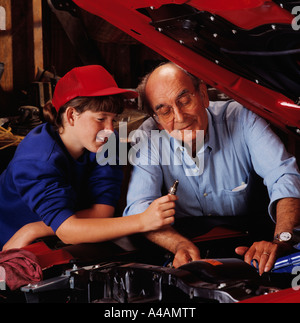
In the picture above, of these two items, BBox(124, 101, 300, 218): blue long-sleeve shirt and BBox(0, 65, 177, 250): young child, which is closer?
BBox(0, 65, 177, 250): young child

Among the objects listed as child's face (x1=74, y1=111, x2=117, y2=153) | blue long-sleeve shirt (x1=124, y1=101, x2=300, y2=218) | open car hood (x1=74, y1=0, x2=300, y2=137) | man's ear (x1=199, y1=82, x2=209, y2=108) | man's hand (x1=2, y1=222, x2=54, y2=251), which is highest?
open car hood (x1=74, y1=0, x2=300, y2=137)

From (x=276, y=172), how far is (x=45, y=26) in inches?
77.4

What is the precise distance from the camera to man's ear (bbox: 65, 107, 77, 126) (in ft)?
5.03

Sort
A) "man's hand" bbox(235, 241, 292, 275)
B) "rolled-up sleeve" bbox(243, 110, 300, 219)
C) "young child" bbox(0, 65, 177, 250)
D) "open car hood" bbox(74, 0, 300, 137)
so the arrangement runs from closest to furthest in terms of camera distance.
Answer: "open car hood" bbox(74, 0, 300, 137) < "man's hand" bbox(235, 241, 292, 275) < "young child" bbox(0, 65, 177, 250) < "rolled-up sleeve" bbox(243, 110, 300, 219)

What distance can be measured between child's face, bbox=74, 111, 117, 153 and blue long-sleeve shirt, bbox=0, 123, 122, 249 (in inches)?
3.5

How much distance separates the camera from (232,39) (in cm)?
104

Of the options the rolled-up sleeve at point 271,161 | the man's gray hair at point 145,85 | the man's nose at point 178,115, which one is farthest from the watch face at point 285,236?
the man's gray hair at point 145,85

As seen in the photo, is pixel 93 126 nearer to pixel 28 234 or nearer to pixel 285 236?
pixel 28 234

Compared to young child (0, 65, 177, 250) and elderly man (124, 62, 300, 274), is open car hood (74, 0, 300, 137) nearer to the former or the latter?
elderly man (124, 62, 300, 274)

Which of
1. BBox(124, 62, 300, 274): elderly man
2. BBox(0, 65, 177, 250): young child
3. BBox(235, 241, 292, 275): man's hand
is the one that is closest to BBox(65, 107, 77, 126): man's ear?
BBox(0, 65, 177, 250): young child

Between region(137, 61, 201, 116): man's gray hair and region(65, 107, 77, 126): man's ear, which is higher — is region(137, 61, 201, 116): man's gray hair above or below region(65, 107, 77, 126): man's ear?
above

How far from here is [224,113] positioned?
1.76 m

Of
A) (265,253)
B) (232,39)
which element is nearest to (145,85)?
(232,39)
